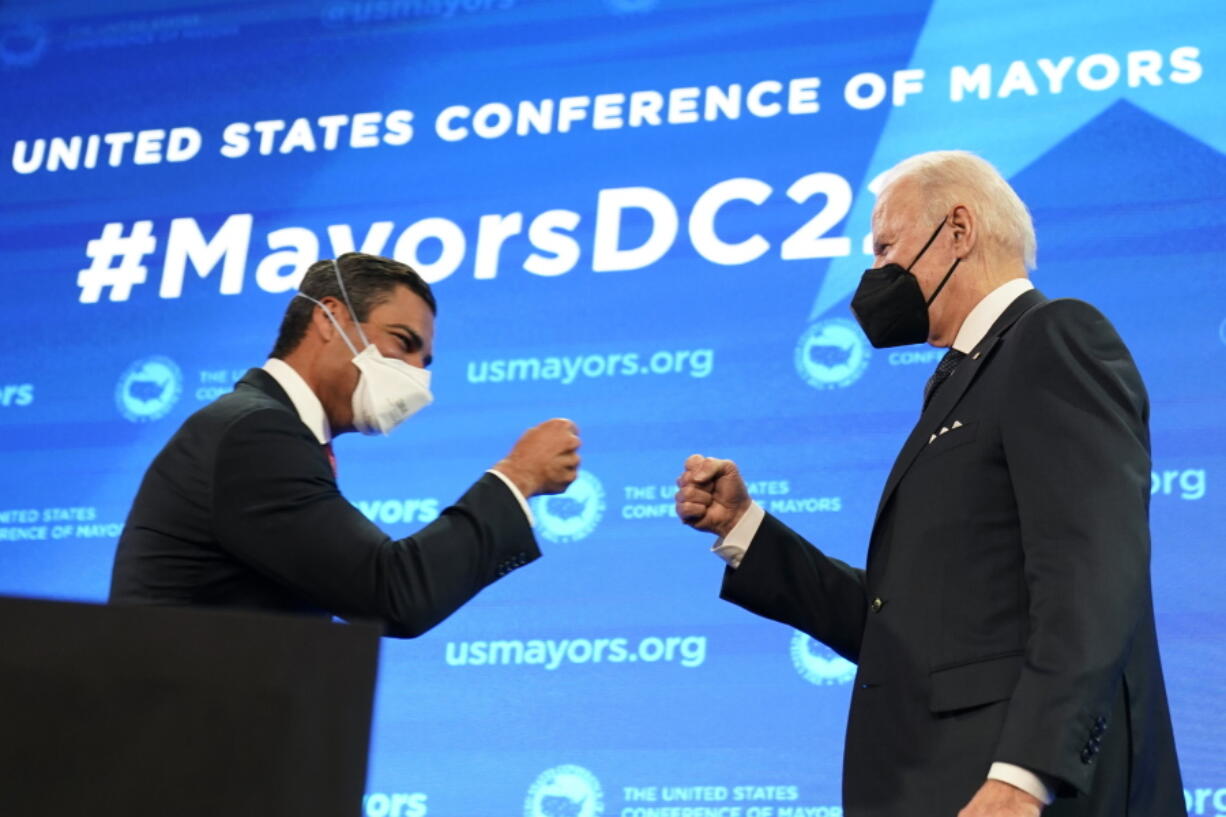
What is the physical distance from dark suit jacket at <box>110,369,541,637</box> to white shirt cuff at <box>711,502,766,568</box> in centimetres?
32

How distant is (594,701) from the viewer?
127 inches

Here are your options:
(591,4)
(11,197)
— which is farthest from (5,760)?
(11,197)

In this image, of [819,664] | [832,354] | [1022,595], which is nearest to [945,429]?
[1022,595]

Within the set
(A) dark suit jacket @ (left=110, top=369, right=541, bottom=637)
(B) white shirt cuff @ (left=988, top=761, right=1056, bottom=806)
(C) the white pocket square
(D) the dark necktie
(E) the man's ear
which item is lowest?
(B) white shirt cuff @ (left=988, top=761, right=1056, bottom=806)

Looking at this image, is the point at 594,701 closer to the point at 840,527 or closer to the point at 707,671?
the point at 707,671

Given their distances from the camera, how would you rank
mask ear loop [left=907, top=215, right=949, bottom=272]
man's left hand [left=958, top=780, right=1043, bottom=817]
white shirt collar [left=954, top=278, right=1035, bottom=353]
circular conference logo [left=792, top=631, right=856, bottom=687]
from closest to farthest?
1. man's left hand [left=958, top=780, right=1043, bottom=817]
2. white shirt collar [left=954, top=278, right=1035, bottom=353]
3. mask ear loop [left=907, top=215, right=949, bottom=272]
4. circular conference logo [left=792, top=631, right=856, bottom=687]

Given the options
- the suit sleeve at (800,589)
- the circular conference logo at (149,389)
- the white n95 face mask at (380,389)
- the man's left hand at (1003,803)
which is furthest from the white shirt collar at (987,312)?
the circular conference logo at (149,389)

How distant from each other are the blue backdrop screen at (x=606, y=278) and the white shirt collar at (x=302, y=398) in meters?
1.09

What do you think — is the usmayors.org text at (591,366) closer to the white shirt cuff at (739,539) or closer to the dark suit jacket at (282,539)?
the white shirt cuff at (739,539)

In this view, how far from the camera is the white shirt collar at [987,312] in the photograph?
2162 mm

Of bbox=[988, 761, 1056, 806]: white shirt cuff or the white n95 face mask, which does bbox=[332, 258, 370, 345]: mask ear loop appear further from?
bbox=[988, 761, 1056, 806]: white shirt cuff

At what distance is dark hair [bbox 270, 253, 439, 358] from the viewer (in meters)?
2.51

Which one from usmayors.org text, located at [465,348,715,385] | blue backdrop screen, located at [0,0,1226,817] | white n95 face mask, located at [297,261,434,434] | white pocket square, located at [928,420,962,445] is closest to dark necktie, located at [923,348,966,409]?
white pocket square, located at [928,420,962,445]

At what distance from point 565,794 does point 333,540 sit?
4.22ft
